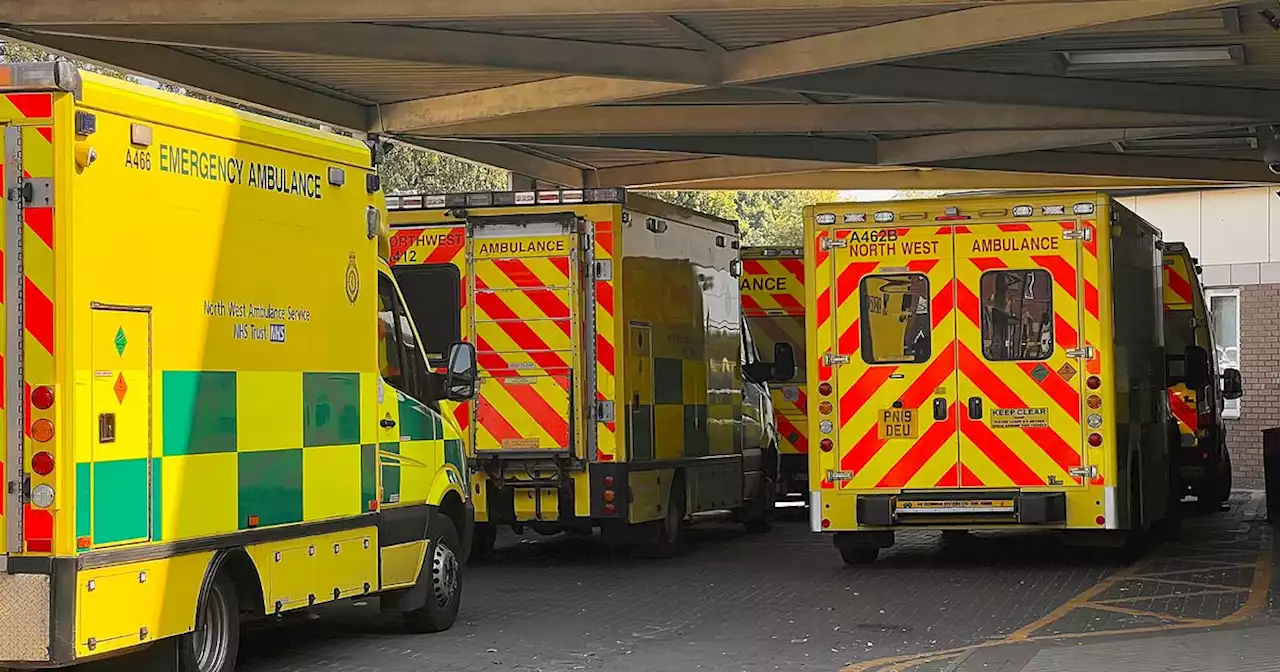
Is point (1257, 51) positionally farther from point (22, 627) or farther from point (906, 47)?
point (22, 627)

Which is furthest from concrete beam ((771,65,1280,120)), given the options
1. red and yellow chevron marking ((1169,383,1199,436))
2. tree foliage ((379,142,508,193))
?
tree foliage ((379,142,508,193))

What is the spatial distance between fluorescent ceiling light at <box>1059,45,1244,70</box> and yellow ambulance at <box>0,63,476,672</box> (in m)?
7.80

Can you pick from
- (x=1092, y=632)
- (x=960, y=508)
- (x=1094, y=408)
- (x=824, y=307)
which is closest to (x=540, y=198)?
(x=824, y=307)

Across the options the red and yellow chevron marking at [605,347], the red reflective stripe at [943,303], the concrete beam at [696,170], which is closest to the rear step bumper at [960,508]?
the red reflective stripe at [943,303]

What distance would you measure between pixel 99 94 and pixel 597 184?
59.5 feet

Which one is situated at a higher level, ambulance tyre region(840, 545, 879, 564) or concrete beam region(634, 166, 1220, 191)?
concrete beam region(634, 166, 1220, 191)

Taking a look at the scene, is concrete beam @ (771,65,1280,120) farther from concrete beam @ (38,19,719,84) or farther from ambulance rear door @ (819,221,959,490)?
ambulance rear door @ (819,221,959,490)

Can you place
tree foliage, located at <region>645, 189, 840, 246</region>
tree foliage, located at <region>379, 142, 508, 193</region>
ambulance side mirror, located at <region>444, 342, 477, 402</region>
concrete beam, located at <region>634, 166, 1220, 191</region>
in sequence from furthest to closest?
tree foliage, located at <region>645, 189, 840, 246</region> → tree foliage, located at <region>379, 142, 508, 193</region> → concrete beam, located at <region>634, 166, 1220, 191</region> → ambulance side mirror, located at <region>444, 342, 477, 402</region>

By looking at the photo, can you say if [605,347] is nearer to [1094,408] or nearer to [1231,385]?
[1094,408]

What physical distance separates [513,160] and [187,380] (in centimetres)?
1527

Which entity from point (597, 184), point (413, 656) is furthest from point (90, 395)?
point (597, 184)

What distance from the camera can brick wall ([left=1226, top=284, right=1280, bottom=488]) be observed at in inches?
1196

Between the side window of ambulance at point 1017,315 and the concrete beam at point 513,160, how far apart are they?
25.6 feet

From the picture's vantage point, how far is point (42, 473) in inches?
312
